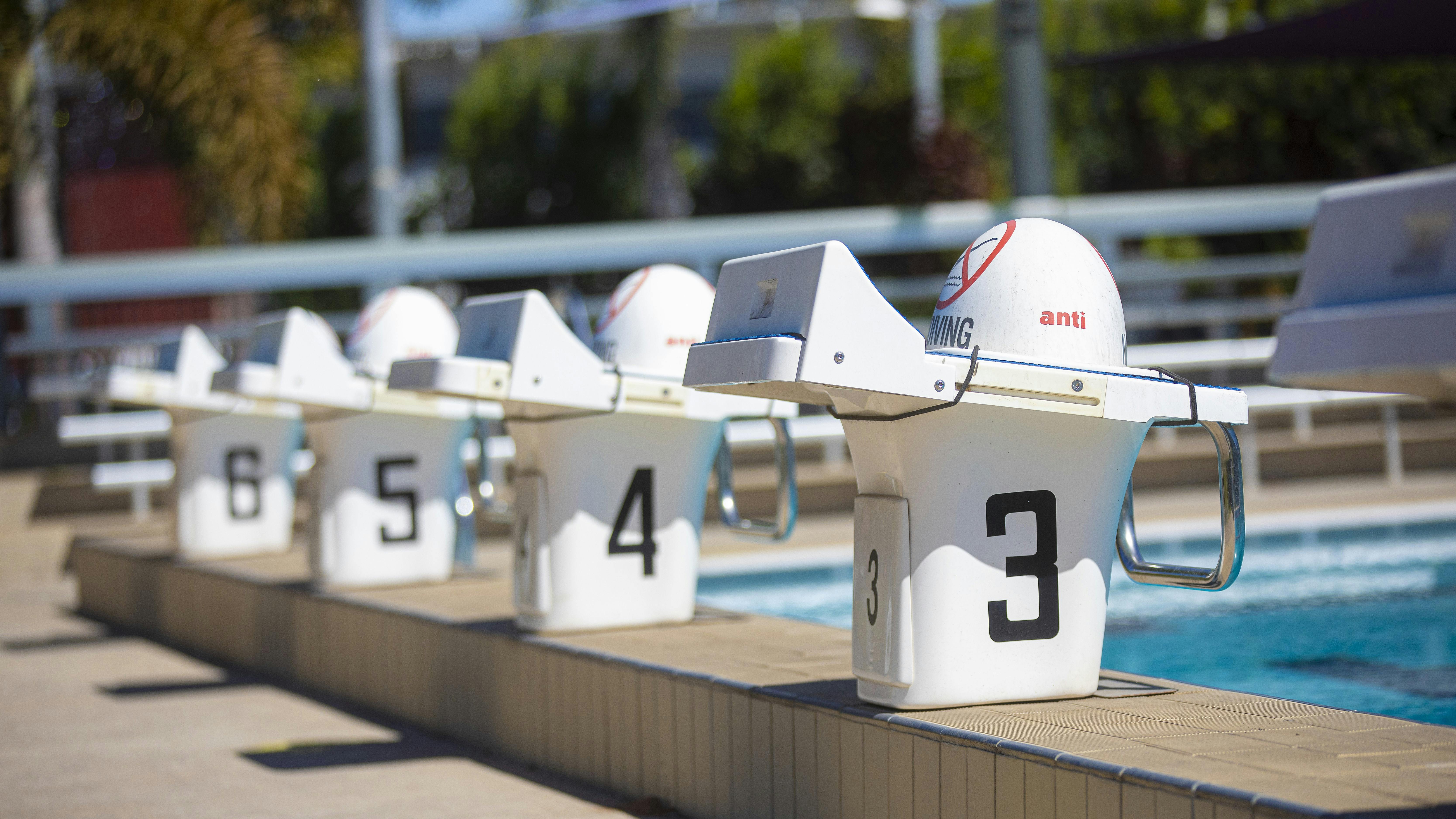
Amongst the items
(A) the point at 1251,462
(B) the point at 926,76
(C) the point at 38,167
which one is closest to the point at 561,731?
(A) the point at 1251,462

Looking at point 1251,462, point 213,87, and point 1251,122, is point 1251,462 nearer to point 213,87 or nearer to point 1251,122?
point 213,87

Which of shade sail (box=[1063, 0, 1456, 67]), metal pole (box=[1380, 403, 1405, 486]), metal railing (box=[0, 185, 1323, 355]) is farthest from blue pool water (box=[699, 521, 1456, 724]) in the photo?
metal railing (box=[0, 185, 1323, 355])

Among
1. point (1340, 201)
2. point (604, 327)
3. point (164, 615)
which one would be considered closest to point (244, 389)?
point (604, 327)

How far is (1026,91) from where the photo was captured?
12.4 metres

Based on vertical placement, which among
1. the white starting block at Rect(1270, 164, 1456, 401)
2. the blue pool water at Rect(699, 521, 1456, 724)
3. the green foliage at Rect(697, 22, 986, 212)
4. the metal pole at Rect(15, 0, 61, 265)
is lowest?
the blue pool water at Rect(699, 521, 1456, 724)

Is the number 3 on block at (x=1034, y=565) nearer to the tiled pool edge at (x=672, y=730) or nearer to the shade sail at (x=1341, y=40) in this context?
the tiled pool edge at (x=672, y=730)

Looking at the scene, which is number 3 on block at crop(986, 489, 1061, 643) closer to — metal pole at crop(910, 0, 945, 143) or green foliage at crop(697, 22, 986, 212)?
green foliage at crop(697, 22, 986, 212)

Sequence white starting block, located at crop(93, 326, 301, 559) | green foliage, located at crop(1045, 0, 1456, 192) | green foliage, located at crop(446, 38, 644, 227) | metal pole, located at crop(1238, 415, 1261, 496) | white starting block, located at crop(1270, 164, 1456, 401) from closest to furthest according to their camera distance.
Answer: white starting block, located at crop(1270, 164, 1456, 401) < white starting block, located at crop(93, 326, 301, 559) < metal pole, located at crop(1238, 415, 1261, 496) < green foliage, located at crop(446, 38, 644, 227) < green foliage, located at crop(1045, 0, 1456, 192)

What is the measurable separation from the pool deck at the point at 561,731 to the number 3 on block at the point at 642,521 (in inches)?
10.5

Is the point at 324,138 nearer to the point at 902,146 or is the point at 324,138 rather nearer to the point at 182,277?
the point at 902,146

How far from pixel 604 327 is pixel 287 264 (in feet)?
26.5

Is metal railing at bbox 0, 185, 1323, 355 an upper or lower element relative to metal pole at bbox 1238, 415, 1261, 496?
upper

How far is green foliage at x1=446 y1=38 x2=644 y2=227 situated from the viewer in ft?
85.7

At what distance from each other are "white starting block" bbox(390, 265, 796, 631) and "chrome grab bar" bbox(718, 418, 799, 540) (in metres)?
0.01
